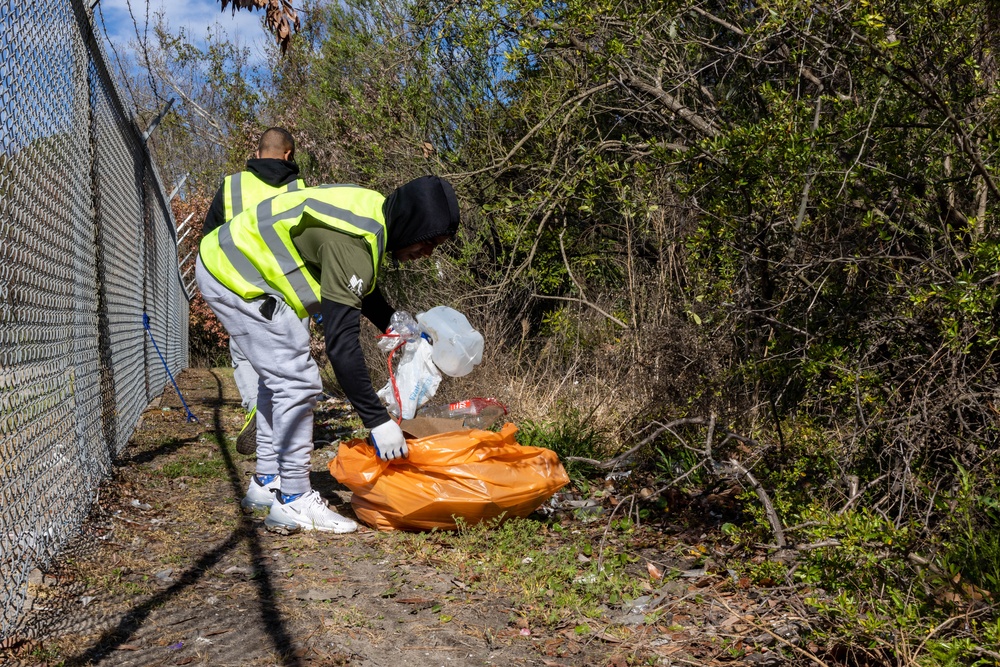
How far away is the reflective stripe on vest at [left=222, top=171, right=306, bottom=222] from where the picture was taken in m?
5.29

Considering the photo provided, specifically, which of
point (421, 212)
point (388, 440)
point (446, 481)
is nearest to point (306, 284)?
point (421, 212)

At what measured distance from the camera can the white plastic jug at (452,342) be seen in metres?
5.54

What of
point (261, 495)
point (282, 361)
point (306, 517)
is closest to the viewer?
point (282, 361)

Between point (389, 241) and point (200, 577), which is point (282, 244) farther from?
point (200, 577)

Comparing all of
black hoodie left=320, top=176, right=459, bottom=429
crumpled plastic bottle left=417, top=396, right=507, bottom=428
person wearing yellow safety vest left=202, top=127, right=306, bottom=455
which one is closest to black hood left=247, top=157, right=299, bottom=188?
person wearing yellow safety vest left=202, top=127, right=306, bottom=455

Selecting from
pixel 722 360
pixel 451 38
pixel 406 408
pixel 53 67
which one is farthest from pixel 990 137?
pixel 451 38

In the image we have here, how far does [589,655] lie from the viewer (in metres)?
2.89

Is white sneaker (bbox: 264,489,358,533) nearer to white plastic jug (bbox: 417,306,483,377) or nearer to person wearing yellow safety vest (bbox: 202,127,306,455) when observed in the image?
person wearing yellow safety vest (bbox: 202,127,306,455)

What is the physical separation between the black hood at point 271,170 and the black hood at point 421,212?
200cm

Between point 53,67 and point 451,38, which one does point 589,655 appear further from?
point 451,38

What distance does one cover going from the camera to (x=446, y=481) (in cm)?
390

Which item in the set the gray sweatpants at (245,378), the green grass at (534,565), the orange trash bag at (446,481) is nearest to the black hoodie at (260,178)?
the gray sweatpants at (245,378)

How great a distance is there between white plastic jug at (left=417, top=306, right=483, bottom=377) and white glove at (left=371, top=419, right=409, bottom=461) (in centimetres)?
174

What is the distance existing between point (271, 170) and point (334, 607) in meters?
3.13
